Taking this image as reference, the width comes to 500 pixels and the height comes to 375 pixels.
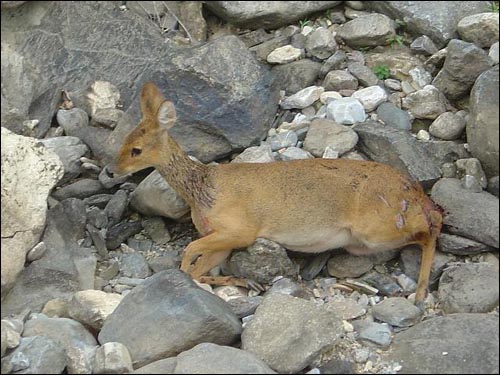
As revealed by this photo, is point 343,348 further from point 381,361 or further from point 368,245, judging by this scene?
point 368,245

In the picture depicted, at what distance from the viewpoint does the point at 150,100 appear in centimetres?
836

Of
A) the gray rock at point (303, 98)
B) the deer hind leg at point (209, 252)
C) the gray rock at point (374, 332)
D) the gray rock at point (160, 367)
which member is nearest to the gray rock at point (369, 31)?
the gray rock at point (303, 98)

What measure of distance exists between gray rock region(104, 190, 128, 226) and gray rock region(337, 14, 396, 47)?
2.52 metres

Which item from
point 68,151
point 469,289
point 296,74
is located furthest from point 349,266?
point 68,151

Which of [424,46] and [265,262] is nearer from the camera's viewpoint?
[265,262]

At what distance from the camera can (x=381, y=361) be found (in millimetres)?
6875

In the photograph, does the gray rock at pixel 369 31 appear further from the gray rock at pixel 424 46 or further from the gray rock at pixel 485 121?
the gray rock at pixel 485 121

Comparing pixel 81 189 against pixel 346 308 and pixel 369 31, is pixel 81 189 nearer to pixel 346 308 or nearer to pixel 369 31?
pixel 346 308

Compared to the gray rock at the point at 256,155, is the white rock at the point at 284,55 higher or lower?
higher

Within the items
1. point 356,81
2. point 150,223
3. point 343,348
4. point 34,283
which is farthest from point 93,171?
point 343,348

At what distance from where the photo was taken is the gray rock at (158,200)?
859 centimetres

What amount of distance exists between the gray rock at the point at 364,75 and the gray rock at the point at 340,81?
0.14 feet

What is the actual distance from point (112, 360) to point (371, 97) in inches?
140

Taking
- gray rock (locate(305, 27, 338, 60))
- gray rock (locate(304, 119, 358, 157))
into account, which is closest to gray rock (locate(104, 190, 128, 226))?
gray rock (locate(304, 119, 358, 157))
